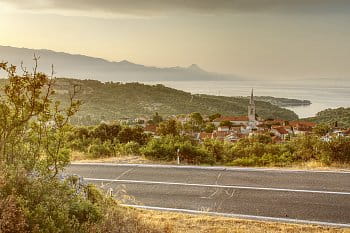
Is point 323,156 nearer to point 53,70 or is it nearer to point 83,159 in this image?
point 83,159

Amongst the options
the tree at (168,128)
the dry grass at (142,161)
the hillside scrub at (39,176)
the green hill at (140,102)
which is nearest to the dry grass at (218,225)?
the hillside scrub at (39,176)

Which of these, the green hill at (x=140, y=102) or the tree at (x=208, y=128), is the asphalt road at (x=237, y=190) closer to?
the tree at (x=208, y=128)

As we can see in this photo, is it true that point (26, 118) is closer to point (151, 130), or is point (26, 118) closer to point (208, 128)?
point (151, 130)

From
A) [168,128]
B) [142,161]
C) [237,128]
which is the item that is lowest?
[237,128]

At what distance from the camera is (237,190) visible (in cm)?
1030

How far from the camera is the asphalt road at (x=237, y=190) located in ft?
28.4

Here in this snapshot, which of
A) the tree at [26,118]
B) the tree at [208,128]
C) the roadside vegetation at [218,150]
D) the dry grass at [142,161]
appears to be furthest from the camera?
the tree at [208,128]

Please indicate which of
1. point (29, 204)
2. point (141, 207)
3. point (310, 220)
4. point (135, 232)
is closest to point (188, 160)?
point (141, 207)

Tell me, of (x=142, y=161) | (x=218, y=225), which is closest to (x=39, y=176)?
(x=218, y=225)

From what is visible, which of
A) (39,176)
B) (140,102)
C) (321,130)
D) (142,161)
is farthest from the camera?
(140,102)

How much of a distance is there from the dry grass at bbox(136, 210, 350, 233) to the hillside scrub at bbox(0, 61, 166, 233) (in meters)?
0.89

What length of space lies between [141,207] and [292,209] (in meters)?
3.11

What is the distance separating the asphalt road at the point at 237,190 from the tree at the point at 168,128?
23.1 feet

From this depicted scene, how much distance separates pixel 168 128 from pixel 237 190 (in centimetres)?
1082
